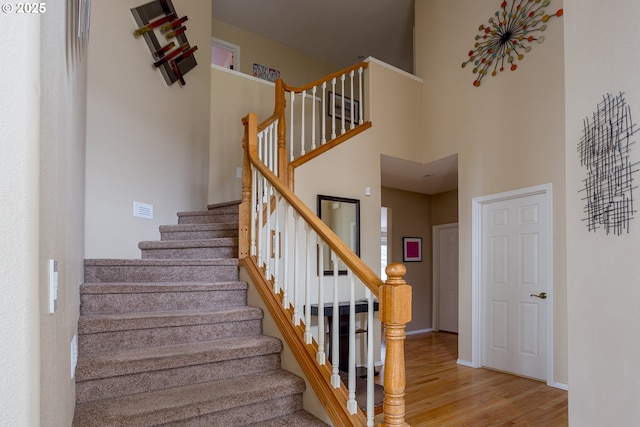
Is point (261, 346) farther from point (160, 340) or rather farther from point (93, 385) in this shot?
point (93, 385)

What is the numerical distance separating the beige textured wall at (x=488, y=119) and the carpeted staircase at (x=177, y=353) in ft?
9.63

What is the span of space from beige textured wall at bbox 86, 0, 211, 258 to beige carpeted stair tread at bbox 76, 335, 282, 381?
141 cm

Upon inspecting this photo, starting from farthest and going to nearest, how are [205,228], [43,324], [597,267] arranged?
[205,228] < [597,267] < [43,324]

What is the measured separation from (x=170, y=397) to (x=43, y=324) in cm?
139

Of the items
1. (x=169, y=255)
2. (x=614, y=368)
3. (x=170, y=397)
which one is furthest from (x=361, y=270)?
(x=169, y=255)

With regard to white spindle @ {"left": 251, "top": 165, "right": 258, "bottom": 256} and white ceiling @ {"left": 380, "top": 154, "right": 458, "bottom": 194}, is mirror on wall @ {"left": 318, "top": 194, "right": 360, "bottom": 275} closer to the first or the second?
white ceiling @ {"left": 380, "top": 154, "right": 458, "bottom": 194}

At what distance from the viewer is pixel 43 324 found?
767 millimetres

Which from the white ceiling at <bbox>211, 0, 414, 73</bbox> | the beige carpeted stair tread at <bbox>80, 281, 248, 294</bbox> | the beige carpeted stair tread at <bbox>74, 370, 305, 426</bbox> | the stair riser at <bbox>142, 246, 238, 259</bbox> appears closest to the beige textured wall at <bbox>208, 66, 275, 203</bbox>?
the white ceiling at <bbox>211, 0, 414, 73</bbox>

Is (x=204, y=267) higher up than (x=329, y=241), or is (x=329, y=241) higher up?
(x=329, y=241)

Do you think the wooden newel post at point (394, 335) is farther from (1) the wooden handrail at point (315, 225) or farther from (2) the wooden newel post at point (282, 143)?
(2) the wooden newel post at point (282, 143)

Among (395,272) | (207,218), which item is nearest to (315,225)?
(395,272)

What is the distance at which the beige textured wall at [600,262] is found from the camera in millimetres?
1831

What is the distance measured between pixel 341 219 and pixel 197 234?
1.63 metres

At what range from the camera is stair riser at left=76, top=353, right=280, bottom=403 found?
1.95 m
